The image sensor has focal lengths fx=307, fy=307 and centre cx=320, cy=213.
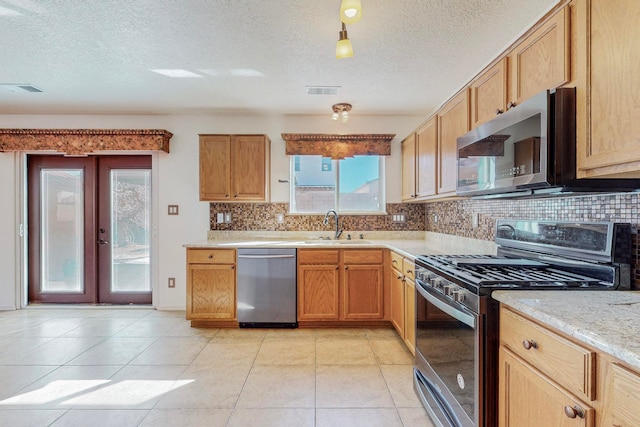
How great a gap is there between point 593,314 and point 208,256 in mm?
3035

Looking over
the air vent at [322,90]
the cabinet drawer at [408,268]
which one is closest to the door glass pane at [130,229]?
the air vent at [322,90]

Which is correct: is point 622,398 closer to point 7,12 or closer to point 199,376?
point 199,376

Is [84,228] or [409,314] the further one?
[84,228]

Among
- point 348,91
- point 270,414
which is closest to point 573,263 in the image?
point 270,414

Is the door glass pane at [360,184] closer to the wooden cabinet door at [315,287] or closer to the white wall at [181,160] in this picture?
the white wall at [181,160]

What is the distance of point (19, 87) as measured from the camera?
304cm

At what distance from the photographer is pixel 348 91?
10.2ft

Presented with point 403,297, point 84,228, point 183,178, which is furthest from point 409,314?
point 84,228

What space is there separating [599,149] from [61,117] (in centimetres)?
512

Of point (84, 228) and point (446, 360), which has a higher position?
point (84, 228)

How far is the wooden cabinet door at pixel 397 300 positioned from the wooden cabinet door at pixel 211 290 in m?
1.62

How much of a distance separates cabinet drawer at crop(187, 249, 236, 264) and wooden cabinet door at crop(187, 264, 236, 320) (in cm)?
4

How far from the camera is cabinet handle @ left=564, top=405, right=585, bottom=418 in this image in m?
0.89

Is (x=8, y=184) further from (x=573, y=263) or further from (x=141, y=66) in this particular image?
(x=573, y=263)
